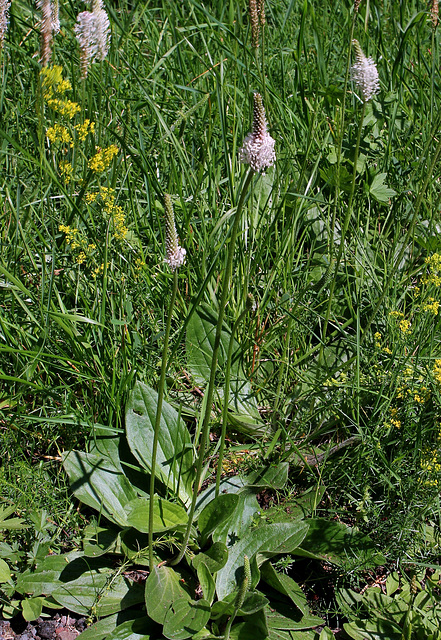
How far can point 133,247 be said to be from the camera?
102 inches

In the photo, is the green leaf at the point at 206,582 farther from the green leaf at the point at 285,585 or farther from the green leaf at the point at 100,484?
the green leaf at the point at 100,484

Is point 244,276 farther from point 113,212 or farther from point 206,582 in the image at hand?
point 206,582

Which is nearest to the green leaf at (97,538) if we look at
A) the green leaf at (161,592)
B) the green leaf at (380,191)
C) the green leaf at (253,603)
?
the green leaf at (161,592)

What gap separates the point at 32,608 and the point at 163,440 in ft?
2.24

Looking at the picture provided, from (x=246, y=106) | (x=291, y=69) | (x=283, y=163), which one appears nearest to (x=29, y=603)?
(x=283, y=163)

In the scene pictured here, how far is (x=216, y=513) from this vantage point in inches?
78.5

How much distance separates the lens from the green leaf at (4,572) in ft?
5.96

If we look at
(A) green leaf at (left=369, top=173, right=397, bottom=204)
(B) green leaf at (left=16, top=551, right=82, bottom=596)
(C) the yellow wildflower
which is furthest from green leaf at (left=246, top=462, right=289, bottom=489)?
(C) the yellow wildflower

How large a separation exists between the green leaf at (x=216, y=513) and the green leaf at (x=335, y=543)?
263mm

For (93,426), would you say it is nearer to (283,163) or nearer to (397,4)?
(283,163)

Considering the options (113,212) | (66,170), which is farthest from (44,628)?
(66,170)

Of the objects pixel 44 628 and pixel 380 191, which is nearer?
pixel 44 628

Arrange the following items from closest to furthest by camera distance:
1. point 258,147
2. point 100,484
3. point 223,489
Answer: point 258,147
point 100,484
point 223,489

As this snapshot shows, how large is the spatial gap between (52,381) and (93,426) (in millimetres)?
331
